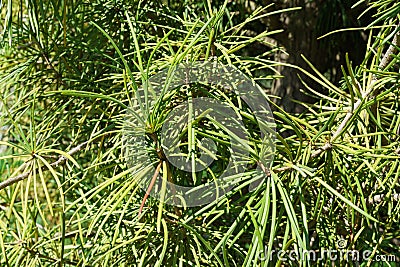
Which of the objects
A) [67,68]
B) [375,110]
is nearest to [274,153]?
[375,110]

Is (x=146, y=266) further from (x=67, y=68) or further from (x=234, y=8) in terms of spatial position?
(x=234, y=8)

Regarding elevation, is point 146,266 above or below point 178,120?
below

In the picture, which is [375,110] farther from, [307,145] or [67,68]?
[67,68]

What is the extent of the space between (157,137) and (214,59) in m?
0.09

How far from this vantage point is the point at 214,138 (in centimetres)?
35

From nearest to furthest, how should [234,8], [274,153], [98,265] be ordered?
[274,153], [98,265], [234,8]

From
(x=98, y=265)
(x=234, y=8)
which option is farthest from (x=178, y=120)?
(x=234, y=8)

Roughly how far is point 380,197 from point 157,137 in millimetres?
Answer: 219

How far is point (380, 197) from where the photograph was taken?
1.58 feet

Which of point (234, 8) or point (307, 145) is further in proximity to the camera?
point (234, 8)

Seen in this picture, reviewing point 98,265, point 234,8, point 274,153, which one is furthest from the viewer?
point 234,8

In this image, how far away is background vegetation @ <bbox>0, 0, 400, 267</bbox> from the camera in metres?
0.37

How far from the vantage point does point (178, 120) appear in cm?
40

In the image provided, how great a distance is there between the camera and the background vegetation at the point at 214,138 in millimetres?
369
